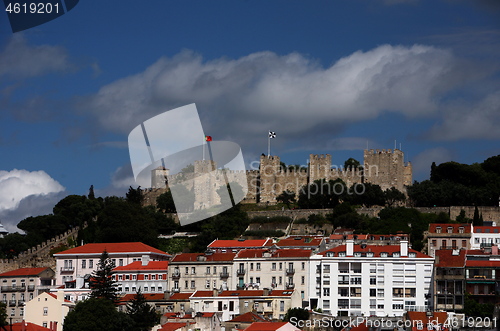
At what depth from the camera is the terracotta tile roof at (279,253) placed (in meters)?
68.6

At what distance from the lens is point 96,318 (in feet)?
188

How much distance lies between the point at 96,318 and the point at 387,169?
50.2m

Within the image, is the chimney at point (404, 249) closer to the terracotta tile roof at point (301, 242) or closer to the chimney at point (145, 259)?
the terracotta tile roof at point (301, 242)

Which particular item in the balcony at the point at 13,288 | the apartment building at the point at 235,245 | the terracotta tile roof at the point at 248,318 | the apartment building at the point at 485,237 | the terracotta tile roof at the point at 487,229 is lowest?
the terracotta tile roof at the point at 248,318

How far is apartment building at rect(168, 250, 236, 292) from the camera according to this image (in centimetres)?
6919

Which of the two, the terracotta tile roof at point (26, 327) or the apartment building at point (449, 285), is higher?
the apartment building at point (449, 285)

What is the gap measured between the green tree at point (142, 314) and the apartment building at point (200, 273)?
7.04 m

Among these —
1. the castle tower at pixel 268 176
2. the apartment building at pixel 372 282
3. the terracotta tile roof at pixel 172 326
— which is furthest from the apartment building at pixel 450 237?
the castle tower at pixel 268 176

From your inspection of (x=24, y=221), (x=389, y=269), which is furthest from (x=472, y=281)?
(x=24, y=221)

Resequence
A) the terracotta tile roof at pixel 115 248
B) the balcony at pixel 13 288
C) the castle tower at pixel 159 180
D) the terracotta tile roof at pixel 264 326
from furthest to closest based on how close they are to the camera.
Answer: the castle tower at pixel 159 180, the terracotta tile roof at pixel 115 248, the balcony at pixel 13 288, the terracotta tile roof at pixel 264 326

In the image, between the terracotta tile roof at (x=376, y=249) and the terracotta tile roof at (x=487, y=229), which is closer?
the terracotta tile roof at (x=376, y=249)

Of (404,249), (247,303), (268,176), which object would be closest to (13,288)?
(247,303)

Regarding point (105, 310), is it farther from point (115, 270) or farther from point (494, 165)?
point (494, 165)

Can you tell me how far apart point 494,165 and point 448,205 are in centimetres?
995
